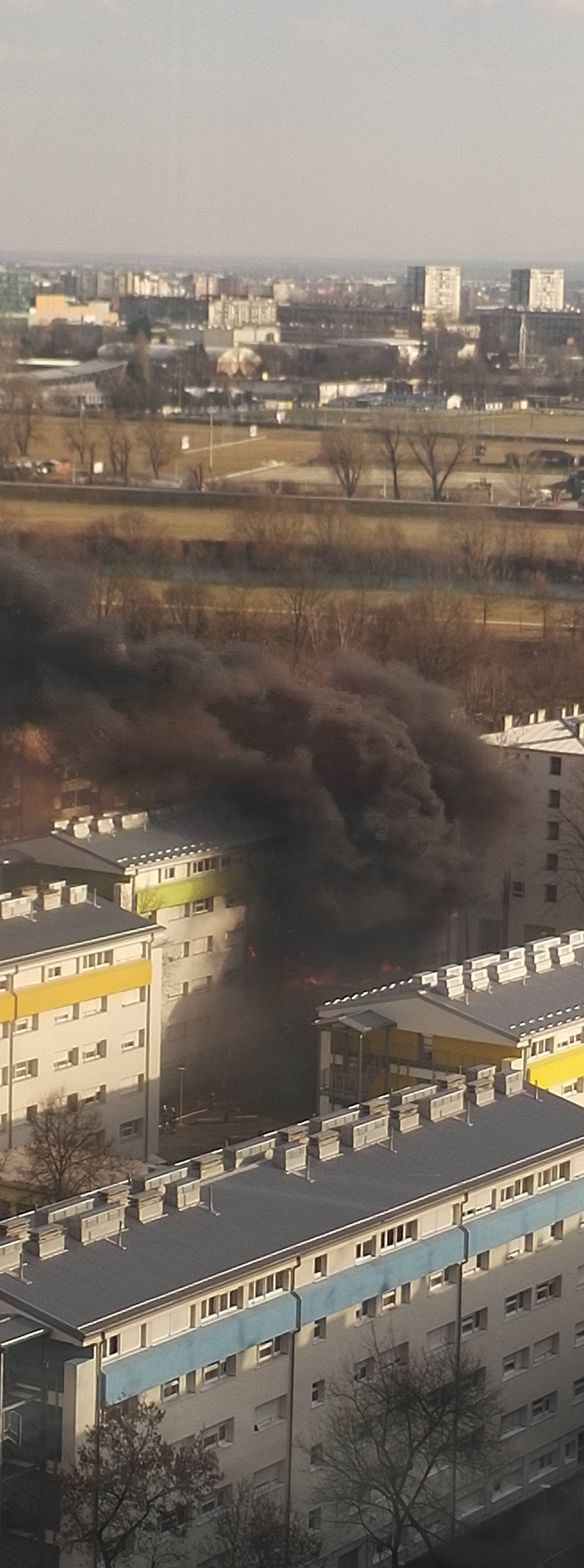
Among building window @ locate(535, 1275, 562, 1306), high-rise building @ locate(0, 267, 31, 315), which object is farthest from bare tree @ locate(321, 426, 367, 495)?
building window @ locate(535, 1275, 562, 1306)

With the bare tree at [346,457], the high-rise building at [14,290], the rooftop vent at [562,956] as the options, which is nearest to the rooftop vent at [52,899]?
the rooftop vent at [562,956]

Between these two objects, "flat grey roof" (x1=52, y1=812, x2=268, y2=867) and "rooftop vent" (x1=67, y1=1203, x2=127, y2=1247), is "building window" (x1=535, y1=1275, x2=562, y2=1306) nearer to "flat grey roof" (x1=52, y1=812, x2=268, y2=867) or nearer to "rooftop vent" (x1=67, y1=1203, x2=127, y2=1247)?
A: "rooftop vent" (x1=67, y1=1203, x2=127, y2=1247)

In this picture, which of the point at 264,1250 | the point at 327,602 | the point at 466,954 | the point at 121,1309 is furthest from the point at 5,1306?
the point at 327,602

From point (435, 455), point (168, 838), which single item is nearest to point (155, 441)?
point (435, 455)

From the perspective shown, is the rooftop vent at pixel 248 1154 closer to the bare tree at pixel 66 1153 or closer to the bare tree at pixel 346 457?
the bare tree at pixel 66 1153

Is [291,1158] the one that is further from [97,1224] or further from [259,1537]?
[259,1537]

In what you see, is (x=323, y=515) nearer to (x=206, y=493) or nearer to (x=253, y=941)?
(x=206, y=493)
